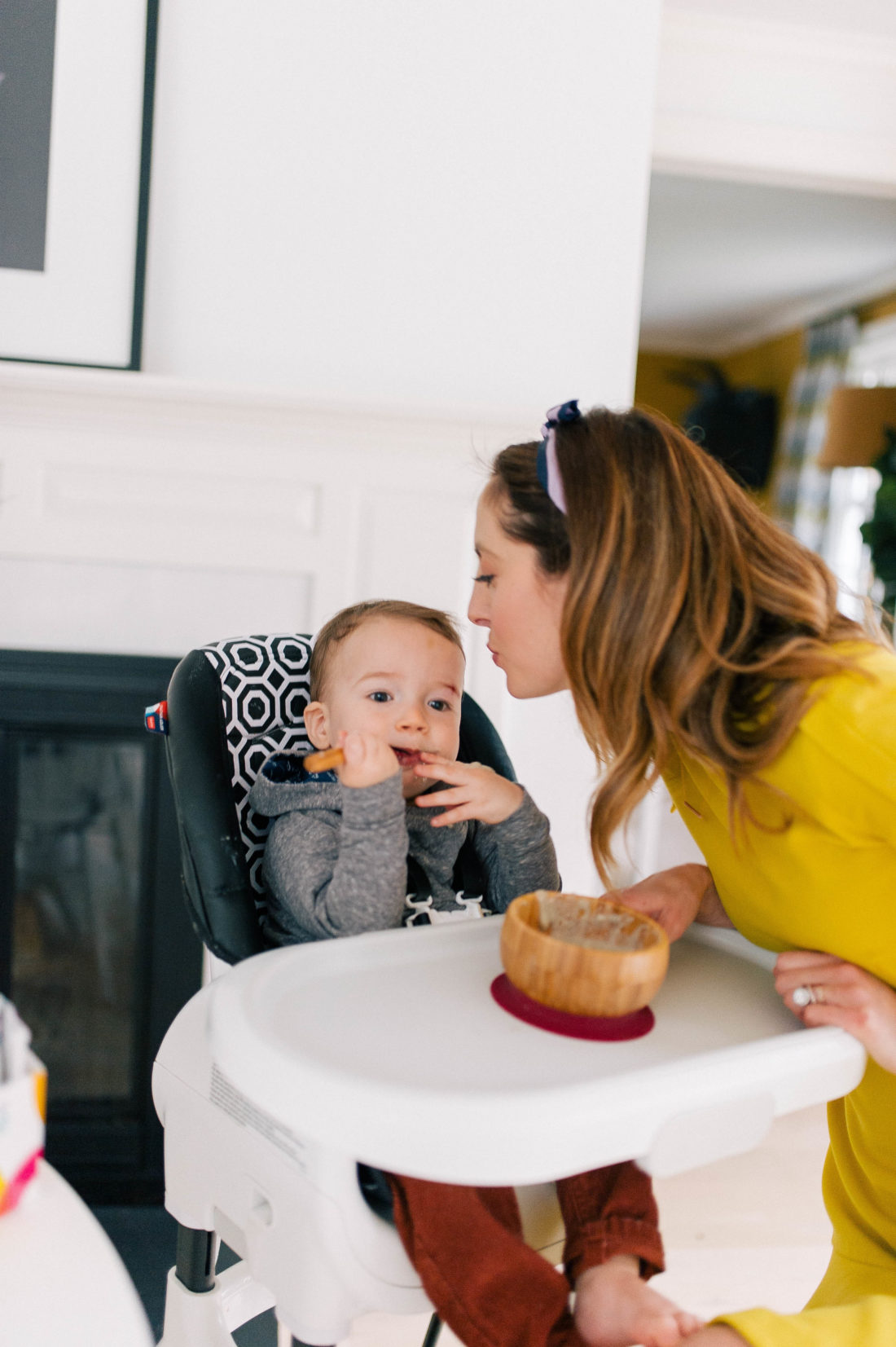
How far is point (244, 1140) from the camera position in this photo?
0.87m

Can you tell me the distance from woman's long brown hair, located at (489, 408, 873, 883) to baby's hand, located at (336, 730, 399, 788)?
0.20 metres

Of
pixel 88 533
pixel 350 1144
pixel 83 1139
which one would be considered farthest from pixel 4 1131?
pixel 83 1139

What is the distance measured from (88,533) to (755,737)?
1245 millimetres

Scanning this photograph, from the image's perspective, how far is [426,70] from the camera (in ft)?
5.99

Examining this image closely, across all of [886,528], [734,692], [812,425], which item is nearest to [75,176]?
[734,692]

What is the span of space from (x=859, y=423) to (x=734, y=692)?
2.85m

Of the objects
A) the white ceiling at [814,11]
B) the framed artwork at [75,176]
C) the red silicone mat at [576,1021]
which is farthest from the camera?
the white ceiling at [814,11]

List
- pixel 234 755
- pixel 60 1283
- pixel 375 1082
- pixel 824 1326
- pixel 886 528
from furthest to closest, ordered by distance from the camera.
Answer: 1. pixel 886 528
2. pixel 234 755
3. pixel 824 1326
4. pixel 375 1082
5. pixel 60 1283

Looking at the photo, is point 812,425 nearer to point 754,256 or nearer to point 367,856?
point 754,256

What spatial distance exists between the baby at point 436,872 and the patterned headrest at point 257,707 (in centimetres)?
3

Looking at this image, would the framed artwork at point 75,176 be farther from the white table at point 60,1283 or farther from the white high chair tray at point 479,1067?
the white table at point 60,1283

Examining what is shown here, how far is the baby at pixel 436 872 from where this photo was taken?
2.61 feet

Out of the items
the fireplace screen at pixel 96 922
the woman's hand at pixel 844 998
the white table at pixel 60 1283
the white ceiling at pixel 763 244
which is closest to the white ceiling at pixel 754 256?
the white ceiling at pixel 763 244

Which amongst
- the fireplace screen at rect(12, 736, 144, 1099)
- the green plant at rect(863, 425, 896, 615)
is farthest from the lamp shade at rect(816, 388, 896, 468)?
the fireplace screen at rect(12, 736, 144, 1099)
